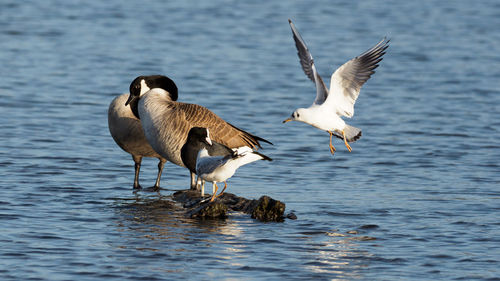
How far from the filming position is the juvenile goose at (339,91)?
456 inches

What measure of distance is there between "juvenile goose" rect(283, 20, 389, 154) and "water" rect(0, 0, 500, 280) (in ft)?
3.49

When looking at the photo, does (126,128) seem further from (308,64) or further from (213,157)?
(308,64)

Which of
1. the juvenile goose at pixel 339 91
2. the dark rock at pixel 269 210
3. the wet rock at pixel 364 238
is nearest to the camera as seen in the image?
the wet rock at pixel 364 238

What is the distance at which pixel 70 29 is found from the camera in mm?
29406

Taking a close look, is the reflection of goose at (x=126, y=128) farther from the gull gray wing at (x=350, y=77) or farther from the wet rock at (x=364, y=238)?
the wet rock at (x=364, y=238)

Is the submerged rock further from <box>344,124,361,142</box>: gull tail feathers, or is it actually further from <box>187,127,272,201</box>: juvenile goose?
<box>344,124,361,142</box>: gull tail feathers

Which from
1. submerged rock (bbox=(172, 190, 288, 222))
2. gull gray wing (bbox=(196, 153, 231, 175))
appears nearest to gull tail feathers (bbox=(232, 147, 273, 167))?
gull gray wing (bbox=(196, 153, 231, 175))

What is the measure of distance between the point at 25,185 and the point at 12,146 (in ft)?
8.95

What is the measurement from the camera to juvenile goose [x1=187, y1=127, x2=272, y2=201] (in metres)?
10.6

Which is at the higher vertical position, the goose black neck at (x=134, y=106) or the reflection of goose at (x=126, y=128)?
the goose black neck at (x=134, y=106)

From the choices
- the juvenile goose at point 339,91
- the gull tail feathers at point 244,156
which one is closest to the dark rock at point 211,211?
the gull tail feathers at point 244,156

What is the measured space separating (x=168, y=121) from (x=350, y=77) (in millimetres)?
2457

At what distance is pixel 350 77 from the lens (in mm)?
11820

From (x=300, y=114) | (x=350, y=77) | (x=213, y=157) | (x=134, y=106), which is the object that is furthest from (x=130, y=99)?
(x=350, y=77)
